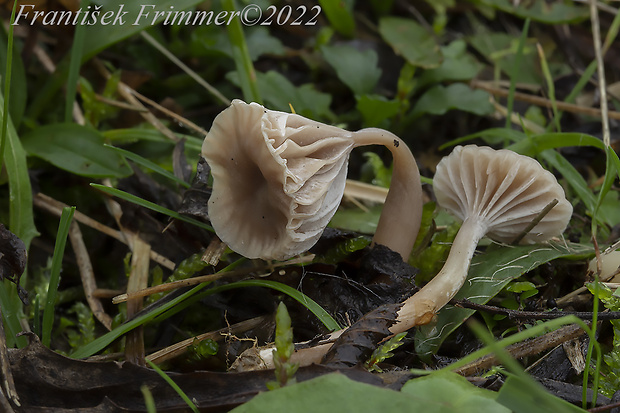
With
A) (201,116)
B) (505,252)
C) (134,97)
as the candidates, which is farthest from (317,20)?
(505,252)

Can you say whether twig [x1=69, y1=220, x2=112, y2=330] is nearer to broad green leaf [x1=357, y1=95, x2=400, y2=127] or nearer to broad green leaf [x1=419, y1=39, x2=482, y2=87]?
broad green leaf [x1=357, y1=95, x2=400, y2=127]

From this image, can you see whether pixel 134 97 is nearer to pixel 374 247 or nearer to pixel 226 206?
pixel 226 206

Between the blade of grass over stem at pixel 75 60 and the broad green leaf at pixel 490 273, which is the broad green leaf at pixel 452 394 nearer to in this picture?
the broad green leaf at pixel 490 273

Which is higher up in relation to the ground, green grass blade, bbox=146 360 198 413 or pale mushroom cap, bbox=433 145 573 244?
pale mushroom cap, bbox=433 145 573 244

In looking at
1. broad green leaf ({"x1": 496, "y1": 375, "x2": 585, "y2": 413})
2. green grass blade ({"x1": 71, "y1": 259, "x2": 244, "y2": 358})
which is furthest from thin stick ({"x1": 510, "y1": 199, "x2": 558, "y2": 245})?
green grass blade ({"x1": 71, "y1": 259, "x2": 244, "y2": 358})

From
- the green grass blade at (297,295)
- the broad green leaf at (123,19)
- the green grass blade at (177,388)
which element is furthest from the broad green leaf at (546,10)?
the green grass blade at (177,388)

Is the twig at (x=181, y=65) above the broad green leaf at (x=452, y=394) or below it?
above

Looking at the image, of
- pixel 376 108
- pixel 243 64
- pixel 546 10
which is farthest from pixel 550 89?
pixel 243 64

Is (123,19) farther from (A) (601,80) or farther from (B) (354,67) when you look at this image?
(A) (601,80)
